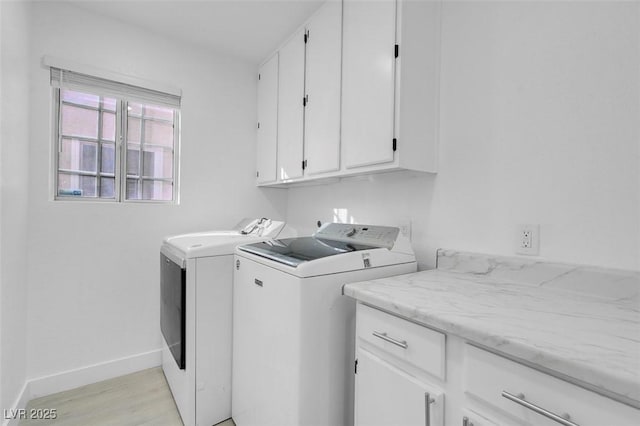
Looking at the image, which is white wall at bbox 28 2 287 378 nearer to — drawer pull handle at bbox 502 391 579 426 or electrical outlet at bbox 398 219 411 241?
electrical outlet at bbox 398 219 411 241

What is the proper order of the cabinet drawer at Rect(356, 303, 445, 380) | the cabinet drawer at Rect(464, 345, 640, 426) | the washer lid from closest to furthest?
the cabinet drawer at Rect(464, 345, 640, 426) → the cabinet drawer at Rect(356, 303, 445, 380) → the washer lid

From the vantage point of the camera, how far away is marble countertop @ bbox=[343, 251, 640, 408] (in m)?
0.59

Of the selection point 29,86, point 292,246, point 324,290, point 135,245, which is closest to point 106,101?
point 29,86

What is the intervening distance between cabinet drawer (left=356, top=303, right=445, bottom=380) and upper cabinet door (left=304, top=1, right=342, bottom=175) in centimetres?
94

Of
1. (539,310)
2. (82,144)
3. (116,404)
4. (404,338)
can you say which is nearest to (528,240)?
(539,310)

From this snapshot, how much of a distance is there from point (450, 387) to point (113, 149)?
2.51m

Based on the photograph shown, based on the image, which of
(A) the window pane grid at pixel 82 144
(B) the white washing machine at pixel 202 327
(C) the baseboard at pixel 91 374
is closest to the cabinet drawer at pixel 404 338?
(B) the white washing machine at pixel 202 327

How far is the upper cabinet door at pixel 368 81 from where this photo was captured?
1421mm

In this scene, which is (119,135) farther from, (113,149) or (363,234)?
(363,234)

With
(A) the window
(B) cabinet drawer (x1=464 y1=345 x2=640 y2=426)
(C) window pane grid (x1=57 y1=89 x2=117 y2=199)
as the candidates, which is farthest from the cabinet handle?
(C) window pane grid (x1=57 y1=89 x2=117 y2=199)

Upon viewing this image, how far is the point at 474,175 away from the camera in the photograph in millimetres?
1423

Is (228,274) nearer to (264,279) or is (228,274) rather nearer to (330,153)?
(264,279)

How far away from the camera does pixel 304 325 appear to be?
115cm

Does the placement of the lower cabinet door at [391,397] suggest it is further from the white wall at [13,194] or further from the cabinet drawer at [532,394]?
the white wall at [13,194]
